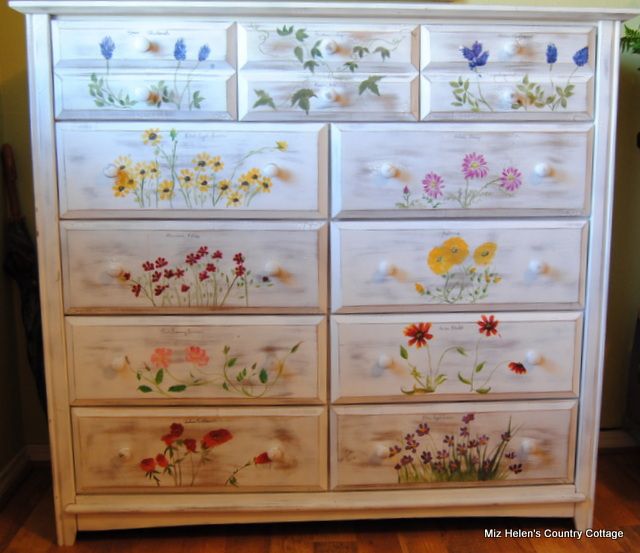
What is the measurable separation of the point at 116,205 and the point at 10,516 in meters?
0.94

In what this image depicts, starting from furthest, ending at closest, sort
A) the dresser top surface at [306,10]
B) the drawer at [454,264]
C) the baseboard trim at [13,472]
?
the baseboard trim at [13,472] < the drawer at [454,264] < the dresser top surface at [306,10]

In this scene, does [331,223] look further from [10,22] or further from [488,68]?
[10,22]

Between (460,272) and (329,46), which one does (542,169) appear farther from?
(329,46)

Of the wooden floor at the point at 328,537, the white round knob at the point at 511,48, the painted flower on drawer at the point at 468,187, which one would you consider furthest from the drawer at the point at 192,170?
the wooden floor at the point at 328,537

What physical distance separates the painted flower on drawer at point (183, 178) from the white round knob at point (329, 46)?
228 mm

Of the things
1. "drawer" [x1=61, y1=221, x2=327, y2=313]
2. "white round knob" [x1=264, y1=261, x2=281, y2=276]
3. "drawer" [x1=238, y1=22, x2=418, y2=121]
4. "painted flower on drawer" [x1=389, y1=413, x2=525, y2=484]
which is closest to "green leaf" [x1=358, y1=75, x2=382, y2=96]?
"drawer" [x1=238, y1=22, x2=418, y2=121]

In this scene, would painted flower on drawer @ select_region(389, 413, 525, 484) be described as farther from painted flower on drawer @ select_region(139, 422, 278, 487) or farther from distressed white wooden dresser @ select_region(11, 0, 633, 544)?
painted flower on drawer @ select_region(139, 422, 278, 487)

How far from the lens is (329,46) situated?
4.38ft

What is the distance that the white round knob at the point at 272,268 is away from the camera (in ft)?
4.52

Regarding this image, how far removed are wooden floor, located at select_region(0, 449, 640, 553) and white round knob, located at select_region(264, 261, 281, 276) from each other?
0.70 meters

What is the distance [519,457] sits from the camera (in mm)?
1499

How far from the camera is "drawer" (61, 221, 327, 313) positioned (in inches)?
54.1

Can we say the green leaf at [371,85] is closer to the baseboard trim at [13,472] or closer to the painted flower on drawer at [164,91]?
the painted flower on drawer at [164,91]

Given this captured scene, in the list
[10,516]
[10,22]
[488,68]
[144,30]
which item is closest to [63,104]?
[144,30]
